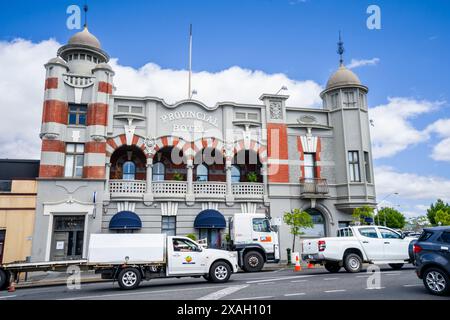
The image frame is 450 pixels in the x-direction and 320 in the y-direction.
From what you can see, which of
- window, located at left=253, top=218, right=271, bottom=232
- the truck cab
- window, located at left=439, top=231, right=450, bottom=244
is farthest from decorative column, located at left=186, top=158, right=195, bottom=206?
window, located at left=439, top=231, right=450, bottom=244

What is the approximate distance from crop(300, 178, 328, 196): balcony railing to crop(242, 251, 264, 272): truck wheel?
8.38 meters

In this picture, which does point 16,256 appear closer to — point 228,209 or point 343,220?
point 228,209

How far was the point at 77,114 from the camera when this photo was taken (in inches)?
904

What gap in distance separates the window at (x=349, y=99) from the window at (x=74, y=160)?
19.5 metres

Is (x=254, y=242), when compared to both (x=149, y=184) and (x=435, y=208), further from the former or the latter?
(x=435, y=208)

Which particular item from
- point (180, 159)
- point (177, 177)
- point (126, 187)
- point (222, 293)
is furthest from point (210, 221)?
point (222, 293)

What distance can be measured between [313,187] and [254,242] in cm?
869

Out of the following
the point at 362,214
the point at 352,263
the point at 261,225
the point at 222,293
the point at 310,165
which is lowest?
the point at 222,293

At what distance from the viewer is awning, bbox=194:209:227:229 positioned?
72.8 feet

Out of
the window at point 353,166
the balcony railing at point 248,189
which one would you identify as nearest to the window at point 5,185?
the balcony railing at point 248,189

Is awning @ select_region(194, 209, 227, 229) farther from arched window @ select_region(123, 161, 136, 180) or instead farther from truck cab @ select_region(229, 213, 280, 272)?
arched window @ select_region(123, 161, 136, 180)

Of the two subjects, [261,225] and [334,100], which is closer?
[261,225]

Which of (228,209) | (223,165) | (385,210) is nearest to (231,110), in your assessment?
(223,165)
